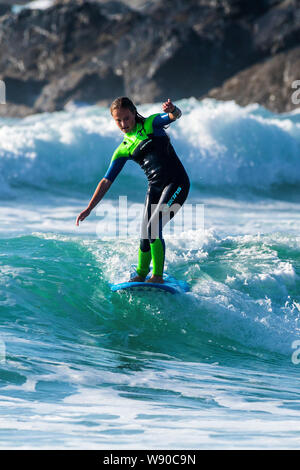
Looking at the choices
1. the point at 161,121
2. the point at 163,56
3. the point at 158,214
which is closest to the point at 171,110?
the point at 161,121

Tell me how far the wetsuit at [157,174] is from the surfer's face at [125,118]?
91 mm

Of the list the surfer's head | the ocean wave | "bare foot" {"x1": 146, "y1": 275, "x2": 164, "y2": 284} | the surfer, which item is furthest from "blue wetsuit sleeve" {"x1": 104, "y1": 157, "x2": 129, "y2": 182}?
the ocean wave

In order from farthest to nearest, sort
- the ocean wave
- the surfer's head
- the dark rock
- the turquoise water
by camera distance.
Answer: the dark rock
the ocean wave
the surfer's head
the turquoise water

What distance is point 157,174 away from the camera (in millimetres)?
5969

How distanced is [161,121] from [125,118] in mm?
324

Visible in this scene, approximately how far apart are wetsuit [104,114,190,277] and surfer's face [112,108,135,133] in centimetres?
9

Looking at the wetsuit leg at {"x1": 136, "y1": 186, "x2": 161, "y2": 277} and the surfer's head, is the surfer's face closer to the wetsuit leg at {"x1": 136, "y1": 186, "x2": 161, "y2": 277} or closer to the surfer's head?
the surfer's head

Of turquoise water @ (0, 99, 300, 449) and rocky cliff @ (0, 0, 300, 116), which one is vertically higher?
rocky cliff @ (0, 0, 300, 116)

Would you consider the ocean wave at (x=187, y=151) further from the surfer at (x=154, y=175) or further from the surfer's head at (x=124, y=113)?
the surfer's head at (x=124, y=113)

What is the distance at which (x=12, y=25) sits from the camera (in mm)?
48000

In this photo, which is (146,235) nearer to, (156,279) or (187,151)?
(156,279)

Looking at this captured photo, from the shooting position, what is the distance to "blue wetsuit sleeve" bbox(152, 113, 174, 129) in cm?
581

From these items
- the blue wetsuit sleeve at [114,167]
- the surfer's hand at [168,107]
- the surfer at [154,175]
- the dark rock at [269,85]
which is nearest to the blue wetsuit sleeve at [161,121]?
Result: the surfer at [154,175]
